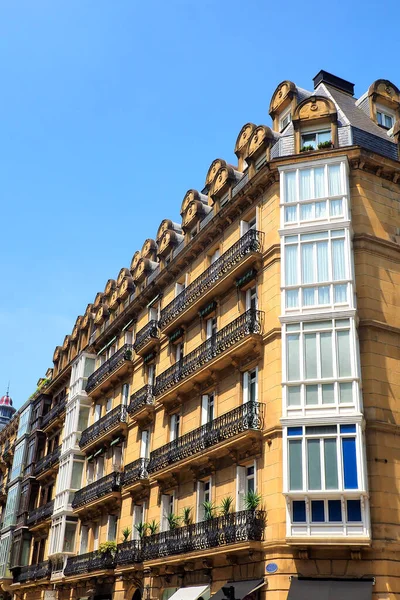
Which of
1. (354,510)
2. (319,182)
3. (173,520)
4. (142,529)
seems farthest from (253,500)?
(319,182)

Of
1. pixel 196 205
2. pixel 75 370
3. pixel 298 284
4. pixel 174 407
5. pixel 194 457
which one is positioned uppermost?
pixel 196 205

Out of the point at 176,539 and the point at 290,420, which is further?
the point at 176,539

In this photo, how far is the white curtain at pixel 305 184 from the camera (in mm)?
22625

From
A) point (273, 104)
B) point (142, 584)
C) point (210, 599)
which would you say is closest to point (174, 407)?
point (142, 584)

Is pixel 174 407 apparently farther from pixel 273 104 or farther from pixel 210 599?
pixel 273 104

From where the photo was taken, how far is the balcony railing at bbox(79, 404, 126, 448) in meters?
33.0

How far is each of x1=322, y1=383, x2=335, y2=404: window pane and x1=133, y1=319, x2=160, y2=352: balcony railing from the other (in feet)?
42.0

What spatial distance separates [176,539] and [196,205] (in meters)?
14.5

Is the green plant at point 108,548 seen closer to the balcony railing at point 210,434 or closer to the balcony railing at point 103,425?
the balcony railing at point 210,434

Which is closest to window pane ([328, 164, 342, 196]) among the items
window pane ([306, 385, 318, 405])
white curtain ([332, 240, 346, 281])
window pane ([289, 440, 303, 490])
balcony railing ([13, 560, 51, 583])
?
white curtain ([332, 240, 346, 281])

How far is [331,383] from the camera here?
19578 mm

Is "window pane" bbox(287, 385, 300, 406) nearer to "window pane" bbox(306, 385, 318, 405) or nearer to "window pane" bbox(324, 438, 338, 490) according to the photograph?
"window pane" bbox(306, 385, 318, 405)

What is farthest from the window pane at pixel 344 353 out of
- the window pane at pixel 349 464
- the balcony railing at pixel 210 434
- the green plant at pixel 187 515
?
the green plant at pixel 187 515

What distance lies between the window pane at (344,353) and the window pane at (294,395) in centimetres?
139
